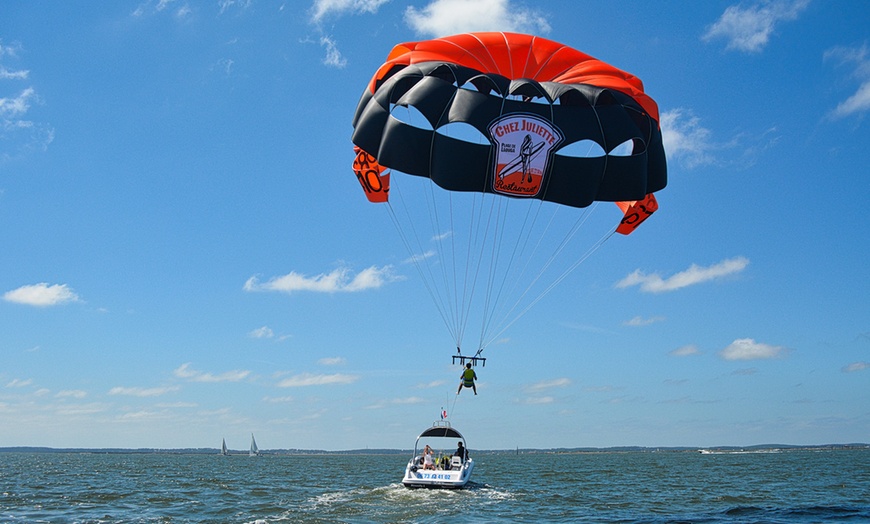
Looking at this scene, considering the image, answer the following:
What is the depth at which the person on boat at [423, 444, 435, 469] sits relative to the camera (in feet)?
71.9

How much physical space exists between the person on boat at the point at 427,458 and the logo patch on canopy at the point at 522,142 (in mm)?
10933

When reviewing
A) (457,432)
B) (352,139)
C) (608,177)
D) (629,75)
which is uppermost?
(629,75)

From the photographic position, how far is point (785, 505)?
2114 cm

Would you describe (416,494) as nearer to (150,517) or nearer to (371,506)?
(371,506)

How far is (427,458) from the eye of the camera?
22422 millimetres

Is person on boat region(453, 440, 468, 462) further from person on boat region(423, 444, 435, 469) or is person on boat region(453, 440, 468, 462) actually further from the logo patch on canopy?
the logo patch on canopy

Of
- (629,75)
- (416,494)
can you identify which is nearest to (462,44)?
(629,75)

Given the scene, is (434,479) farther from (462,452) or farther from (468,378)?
(468,378)

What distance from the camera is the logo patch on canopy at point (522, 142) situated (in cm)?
1468

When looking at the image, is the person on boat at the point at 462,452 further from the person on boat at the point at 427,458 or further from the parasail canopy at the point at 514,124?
the parasail canopy at the point at 514,124

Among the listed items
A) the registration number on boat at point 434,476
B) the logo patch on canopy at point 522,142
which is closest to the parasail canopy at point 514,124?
the logo patch on canopy at point 522,142

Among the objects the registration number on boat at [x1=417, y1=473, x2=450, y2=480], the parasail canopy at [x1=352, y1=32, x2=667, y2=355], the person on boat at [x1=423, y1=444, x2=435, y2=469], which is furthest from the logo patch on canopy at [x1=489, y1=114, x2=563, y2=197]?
the person on boat at [x1=423, y1=444, x2=435, y2=469]

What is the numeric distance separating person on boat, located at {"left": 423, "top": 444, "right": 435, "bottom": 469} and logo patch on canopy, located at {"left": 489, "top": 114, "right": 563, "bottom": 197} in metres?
10.9

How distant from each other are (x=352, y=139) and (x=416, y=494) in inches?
438
